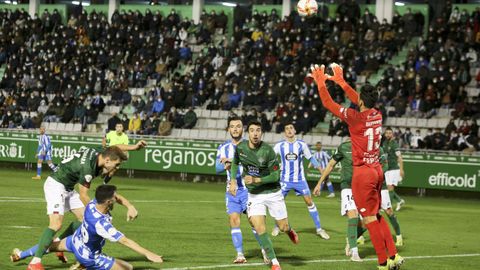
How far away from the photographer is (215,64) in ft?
153

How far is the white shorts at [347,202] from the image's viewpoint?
16172mm

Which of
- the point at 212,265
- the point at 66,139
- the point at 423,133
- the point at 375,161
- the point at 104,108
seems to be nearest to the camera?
the point at 375,161

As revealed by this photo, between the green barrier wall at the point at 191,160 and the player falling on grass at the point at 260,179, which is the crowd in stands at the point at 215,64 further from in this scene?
the player falling on grass at the point at 260,179

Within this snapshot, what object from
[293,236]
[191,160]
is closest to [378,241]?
[293,236]

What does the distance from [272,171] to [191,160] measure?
24.3m

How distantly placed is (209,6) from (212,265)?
133ft

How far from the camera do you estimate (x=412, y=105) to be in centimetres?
3856

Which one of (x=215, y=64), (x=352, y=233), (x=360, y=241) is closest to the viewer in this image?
(x=352, y=233)

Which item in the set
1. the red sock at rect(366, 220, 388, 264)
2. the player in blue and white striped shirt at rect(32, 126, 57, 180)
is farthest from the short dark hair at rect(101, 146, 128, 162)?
the player in blue and white striped shirt at rect(32, 126, 57, 180)

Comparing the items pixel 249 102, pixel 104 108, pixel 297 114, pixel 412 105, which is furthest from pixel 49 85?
→ pixel 412 105

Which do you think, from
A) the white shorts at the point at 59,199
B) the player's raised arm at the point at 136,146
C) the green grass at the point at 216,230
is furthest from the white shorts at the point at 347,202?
the white shorts at the point at 59,199

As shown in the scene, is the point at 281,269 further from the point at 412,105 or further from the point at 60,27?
the point at 60,27

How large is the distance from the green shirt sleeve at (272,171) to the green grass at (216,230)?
1404 millimetres

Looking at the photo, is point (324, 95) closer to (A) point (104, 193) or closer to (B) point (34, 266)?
(A) point (104, 193)
